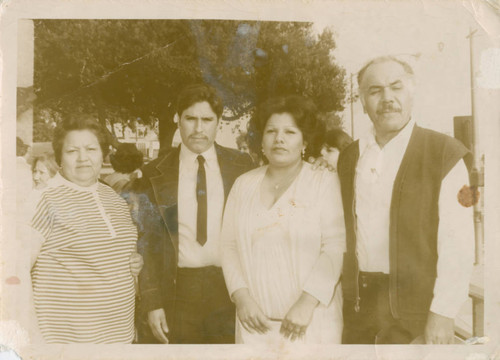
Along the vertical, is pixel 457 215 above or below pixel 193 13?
below

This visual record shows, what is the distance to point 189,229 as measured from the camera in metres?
2.36

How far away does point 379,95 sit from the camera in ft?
7.73

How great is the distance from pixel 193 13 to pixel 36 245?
→ 1.33m

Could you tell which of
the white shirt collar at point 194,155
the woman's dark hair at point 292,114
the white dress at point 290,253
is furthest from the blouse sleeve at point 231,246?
the woman's dark hair at point 292,114

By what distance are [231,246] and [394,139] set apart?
3.01 ft

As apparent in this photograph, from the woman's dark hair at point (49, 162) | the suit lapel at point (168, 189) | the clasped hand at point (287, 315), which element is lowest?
the clasped hand at point (287, 315)

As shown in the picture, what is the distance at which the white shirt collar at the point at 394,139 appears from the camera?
2348 millimetres

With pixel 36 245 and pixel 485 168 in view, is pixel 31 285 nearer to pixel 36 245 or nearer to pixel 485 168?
pixel 36 245

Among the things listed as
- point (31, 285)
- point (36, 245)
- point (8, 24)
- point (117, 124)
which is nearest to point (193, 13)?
point (117, 124)

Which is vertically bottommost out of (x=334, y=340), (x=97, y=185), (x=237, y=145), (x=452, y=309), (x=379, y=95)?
(x=334, y=340)

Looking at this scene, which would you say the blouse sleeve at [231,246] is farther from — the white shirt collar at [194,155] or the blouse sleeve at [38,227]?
the blouse sleeve at [38,227]

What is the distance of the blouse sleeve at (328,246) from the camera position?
233 centimetres

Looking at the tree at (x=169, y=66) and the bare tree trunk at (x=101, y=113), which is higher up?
the tree at (x=169, y=66)

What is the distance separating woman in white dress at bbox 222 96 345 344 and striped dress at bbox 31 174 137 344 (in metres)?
0.50
